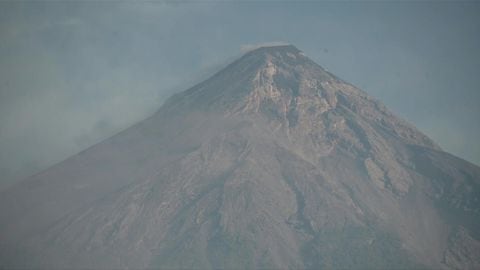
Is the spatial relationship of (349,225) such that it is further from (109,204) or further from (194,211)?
(109,204)

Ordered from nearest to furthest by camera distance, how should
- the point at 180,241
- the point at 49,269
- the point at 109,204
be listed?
the point at 49,269, the point at 180,241, the point at 109,204

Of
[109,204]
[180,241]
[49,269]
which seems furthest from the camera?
[109,204]

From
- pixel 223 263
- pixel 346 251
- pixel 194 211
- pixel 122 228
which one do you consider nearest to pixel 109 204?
pixel 122 228

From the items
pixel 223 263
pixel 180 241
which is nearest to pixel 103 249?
pixel 180 241

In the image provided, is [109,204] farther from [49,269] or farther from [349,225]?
[349,225]

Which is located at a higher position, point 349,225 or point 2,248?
point 349,225

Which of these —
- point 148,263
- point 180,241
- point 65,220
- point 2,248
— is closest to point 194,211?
point 180,241

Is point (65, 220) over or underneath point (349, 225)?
underneath

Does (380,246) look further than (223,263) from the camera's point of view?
Yes

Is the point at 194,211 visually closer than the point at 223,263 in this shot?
No
